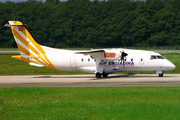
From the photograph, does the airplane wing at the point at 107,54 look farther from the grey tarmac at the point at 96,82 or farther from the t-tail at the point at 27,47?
the t-tail at the point at 27,47

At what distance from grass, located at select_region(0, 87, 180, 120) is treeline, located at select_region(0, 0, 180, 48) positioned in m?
73.5

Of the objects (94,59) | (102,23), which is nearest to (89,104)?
(94,59)

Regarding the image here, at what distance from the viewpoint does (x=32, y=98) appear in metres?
19.0

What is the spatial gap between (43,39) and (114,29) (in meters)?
23.9

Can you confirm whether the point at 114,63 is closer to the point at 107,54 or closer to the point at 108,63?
the point at 108,63

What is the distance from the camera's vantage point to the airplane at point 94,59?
31344mm

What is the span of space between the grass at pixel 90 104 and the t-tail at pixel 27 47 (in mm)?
11894

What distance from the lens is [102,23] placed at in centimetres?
10081

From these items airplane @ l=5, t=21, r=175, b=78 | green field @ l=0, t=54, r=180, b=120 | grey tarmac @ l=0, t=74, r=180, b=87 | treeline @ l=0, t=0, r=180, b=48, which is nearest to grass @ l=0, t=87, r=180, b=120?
green field @ l=0, t=54, r=180, b=120

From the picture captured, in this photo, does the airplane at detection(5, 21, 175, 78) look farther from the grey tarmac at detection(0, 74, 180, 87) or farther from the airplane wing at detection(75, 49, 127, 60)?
the grey tarmac at detection(0, 74, 180, 87)

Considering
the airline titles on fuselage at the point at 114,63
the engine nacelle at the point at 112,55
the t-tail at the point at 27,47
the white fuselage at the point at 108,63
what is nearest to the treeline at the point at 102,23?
the t-tail at the point at 27,47

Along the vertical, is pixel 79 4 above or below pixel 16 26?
above

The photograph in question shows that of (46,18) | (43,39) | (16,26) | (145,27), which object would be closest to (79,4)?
(46,18)

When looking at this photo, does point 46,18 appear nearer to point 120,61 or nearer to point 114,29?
point 114,29
